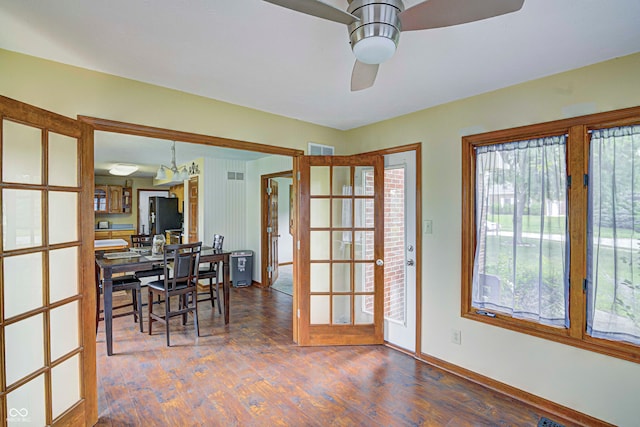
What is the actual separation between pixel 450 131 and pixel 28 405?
355 cm

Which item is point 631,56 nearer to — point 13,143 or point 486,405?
point 486,405

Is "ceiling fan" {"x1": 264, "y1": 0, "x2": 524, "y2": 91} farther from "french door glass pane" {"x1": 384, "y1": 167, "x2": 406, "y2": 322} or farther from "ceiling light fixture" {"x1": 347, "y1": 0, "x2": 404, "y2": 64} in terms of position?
"french door glass pane" {"x1": 384, "y1": 167, "x2": 406, "y2": 322}

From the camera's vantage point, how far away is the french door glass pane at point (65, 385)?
1.79 meters

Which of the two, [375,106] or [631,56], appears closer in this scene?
[631,56]

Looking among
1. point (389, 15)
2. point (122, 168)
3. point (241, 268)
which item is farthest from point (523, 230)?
point (122, 168)

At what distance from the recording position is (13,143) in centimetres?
156

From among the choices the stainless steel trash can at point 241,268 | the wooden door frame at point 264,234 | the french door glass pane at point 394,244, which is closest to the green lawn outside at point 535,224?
the french door glass pane at point 394,244

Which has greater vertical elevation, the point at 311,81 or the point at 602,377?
the point at 311,81

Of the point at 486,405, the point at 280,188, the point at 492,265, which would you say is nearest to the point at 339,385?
the point at 486,405

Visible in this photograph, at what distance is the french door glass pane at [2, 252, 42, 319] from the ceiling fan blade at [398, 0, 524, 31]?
225 centimetres

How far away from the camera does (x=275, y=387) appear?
98.0 inches

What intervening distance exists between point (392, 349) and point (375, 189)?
175cm

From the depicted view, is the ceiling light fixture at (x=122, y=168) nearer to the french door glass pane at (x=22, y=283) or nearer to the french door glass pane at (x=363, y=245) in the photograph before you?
the french door glass pane at (x=22, y=283)

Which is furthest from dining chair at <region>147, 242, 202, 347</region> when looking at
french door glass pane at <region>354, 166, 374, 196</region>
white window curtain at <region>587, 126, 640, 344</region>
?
white window curtain at <region>587, 126, 640, 344</region>
